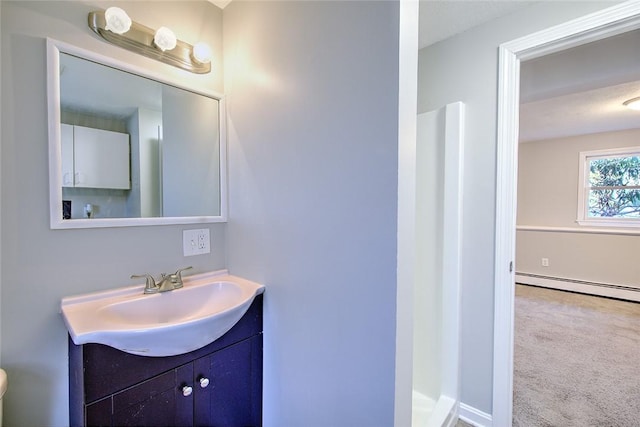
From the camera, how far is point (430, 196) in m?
1.69

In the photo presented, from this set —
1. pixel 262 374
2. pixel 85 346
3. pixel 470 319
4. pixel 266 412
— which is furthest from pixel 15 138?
pixel 470 319

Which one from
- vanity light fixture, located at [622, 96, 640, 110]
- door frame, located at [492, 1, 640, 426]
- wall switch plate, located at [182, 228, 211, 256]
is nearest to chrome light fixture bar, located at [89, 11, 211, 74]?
wall switch plate, located at [182, 228, 211, 256]

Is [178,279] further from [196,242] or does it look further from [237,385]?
[237,385]

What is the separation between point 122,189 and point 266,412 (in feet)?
3.78

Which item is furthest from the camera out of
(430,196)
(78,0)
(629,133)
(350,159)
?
(629,133)

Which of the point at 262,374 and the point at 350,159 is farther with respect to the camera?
the point at 262,374

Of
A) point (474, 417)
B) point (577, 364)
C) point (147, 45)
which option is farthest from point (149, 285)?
A: point (577, 364)

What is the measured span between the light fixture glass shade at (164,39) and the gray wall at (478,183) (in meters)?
1.43

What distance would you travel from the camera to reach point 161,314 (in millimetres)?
1168

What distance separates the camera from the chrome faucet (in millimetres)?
1162

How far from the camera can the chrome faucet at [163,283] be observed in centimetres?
116

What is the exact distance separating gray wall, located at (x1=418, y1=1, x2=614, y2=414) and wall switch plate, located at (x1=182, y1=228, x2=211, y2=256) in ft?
4.55

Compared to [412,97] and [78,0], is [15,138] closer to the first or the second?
[78,0]

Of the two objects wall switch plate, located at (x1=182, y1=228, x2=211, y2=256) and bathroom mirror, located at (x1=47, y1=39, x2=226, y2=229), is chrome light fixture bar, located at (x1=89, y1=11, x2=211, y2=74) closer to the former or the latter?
bathroom mirror, located at (x1=47, y1=39, x2=226, y2=229)
